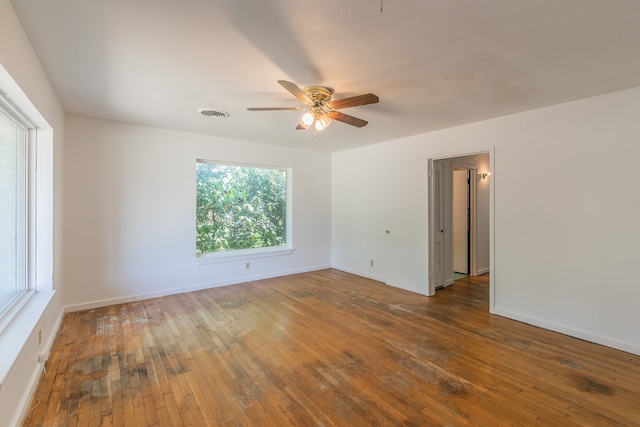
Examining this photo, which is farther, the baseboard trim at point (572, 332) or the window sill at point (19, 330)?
the baseboard trim at point (572, 332)

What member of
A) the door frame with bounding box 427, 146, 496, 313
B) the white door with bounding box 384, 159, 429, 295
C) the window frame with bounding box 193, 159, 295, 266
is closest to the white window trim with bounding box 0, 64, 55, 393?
the window frame with bounding box 193, 159, 295, 266

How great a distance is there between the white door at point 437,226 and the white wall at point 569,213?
2.02ft

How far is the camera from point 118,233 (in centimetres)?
396

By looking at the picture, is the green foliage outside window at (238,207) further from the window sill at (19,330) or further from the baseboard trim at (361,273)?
the window sill at (19,330)

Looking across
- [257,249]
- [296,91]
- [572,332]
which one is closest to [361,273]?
[257,249]

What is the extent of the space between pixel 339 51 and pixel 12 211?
3.02m

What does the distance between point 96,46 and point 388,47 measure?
6.82ft

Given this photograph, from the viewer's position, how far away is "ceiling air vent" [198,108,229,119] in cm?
339

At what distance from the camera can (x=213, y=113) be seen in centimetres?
349

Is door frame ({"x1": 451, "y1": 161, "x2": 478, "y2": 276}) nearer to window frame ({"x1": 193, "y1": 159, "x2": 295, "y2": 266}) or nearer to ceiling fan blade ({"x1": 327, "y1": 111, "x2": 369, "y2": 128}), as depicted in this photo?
window frame ({"x1": 193, "y1": 159, "x2": 295, "y2": 266})

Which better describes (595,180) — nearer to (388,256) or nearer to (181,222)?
(388,256)

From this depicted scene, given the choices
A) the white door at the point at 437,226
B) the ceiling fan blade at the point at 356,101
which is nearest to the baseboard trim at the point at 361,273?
the white door at the point at 437,226

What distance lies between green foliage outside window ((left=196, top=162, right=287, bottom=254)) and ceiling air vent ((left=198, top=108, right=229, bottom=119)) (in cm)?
137

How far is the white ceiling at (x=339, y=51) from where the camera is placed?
1646 mm
